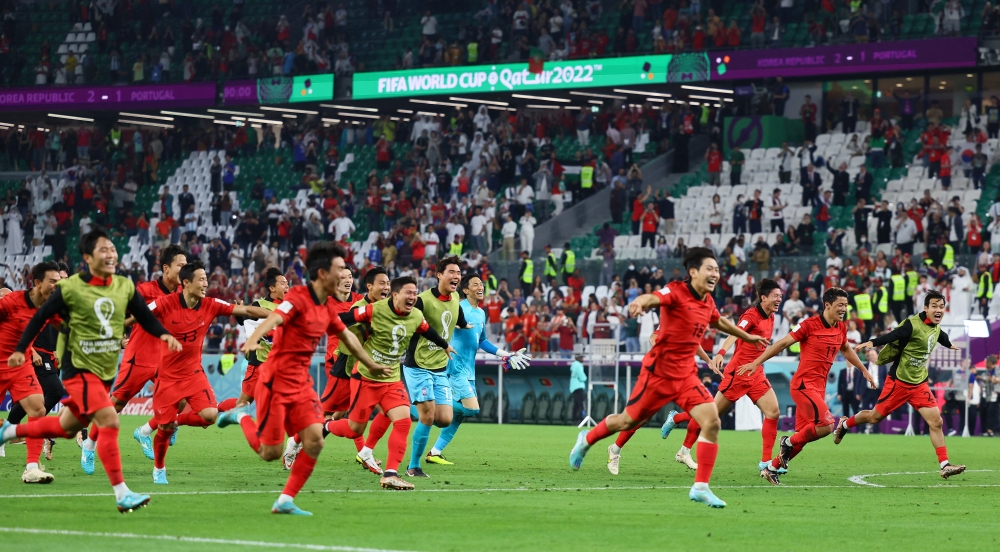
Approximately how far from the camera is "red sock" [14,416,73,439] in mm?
11594

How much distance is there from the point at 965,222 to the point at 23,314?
26539mm

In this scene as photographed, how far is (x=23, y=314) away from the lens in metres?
14.8

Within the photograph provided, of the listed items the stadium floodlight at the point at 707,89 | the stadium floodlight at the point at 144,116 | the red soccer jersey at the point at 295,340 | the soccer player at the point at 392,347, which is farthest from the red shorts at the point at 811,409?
the stadium floodlight at the point at 144,116

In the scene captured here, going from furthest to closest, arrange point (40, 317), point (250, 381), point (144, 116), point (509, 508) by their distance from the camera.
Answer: point (144, 116) < point (250, 381) < point (509, 508) < point (40, 317)

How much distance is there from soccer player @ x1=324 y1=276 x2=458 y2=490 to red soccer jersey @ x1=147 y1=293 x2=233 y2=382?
4.99 feet

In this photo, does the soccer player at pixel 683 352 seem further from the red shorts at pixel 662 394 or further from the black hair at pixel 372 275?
the black hair at pixel 372 275

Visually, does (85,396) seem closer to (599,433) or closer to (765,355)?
(599,433)

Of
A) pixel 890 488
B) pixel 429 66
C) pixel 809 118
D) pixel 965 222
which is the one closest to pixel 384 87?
pixel 429 66

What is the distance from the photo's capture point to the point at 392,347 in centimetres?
1441

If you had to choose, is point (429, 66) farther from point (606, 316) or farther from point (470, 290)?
point (470, 290)

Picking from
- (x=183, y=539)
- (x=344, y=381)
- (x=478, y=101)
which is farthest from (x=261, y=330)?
(x=478, y=101)

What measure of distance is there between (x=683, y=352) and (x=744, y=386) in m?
4.34

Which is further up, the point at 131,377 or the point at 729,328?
the point at 729,328

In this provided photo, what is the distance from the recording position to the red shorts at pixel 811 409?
16.2 m
